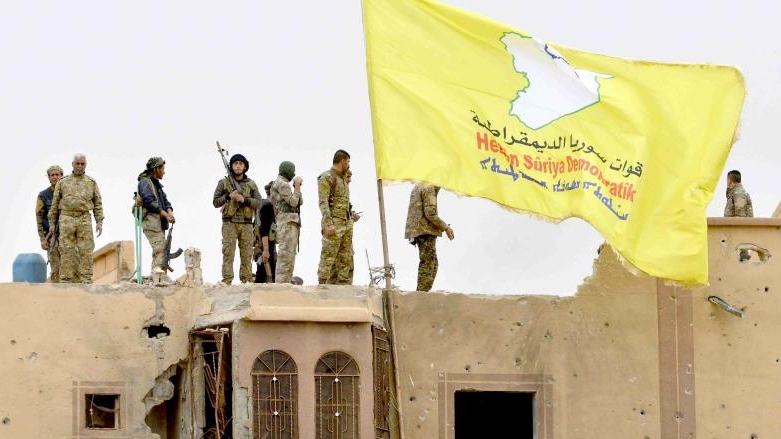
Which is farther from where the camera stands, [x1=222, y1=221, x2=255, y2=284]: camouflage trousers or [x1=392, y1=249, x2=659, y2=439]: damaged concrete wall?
[x1=222, y1=221, x2=255, y2=284]: camouflage trousers

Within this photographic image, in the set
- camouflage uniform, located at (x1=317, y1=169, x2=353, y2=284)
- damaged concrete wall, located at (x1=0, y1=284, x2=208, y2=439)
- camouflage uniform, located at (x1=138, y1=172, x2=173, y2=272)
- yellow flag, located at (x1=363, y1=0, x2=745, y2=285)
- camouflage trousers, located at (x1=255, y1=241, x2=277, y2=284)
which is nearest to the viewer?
damaged concrete wall, located at (x1=0, y1=284, x2=208, y2=439)

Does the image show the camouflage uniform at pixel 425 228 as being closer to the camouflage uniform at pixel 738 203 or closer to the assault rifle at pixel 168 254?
the assault rifle at pixel 168 254

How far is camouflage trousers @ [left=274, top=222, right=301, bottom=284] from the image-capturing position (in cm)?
2883

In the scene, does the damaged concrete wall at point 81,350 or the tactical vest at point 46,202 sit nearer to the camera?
the damaged concrete wall at point 81,350

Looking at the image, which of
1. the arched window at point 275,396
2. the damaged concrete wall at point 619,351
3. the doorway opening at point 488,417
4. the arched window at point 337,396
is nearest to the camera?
the arched window at point 275,396

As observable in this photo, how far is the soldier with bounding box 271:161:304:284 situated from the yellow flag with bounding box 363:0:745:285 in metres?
1.24

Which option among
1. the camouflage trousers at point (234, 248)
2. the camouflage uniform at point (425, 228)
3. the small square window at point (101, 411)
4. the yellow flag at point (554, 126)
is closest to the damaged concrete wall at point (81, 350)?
the small square window at point (101, 411)

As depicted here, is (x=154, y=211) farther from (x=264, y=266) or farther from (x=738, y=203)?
(x=738, y=203)

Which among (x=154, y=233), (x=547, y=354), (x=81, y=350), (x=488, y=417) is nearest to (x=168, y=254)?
(x=154, y=233)

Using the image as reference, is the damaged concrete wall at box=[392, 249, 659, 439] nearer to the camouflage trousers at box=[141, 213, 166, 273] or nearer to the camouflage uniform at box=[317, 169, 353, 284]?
the camouflage uniform at box=[317, 169, 353, 284]

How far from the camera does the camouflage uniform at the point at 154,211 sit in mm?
29047

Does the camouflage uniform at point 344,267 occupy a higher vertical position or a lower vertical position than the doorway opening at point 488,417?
higher

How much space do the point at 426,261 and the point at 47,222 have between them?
14.4 ft

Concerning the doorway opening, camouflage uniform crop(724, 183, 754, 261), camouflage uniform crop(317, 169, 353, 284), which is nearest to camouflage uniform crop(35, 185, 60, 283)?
camouflage uniform crop(317, 169, 353, 284)
